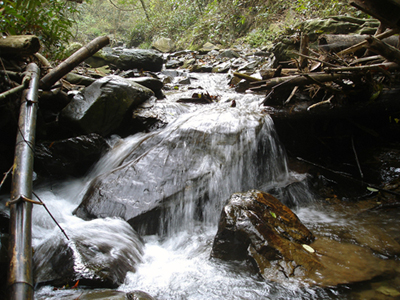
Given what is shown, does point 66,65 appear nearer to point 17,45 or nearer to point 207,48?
point 17,45

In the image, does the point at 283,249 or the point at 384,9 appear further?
the point at 384,9

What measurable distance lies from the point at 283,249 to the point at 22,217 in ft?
7.44

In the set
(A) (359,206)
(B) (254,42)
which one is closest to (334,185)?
(A) (359,206)

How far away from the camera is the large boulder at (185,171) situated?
3551 mm

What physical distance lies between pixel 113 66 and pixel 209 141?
813cm

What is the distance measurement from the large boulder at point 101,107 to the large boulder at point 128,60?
5646mm

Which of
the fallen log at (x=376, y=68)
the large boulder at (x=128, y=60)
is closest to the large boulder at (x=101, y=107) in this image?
the fallen log at (x=376, y=68)

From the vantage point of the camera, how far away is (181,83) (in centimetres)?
973

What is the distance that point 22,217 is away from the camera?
5.89 feet

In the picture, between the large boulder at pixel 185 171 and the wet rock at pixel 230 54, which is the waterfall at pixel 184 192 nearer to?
the large boulder at pixel 185 171

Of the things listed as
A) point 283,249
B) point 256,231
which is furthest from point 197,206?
point 283,249

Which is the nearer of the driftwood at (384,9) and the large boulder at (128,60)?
the driftwood at (384,9)

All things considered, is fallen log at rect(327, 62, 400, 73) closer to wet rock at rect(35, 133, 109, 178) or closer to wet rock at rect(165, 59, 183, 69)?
wet rock at rect(35, 133, 109, 178)

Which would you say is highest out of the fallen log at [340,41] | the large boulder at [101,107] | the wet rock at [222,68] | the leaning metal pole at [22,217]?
the wet rock at [222,68]
